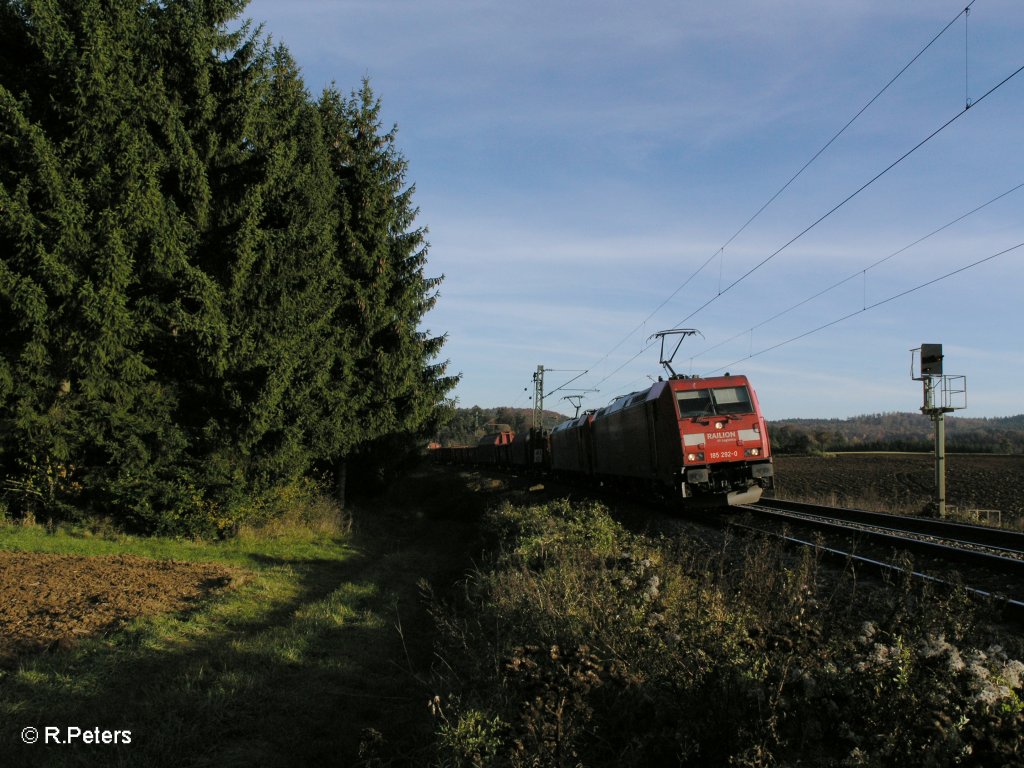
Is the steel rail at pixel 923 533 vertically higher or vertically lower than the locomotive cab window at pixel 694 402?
lower

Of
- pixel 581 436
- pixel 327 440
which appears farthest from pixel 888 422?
pixel 327 440

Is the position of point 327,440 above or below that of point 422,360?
below

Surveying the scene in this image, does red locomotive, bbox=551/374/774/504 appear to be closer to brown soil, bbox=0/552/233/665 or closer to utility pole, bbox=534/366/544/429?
brown soil, bbox=0/552/233/665

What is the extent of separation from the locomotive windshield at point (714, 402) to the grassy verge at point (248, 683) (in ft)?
26.0

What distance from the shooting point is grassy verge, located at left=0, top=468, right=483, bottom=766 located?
473 cm

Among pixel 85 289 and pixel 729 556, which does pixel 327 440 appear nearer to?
pixel 85 289

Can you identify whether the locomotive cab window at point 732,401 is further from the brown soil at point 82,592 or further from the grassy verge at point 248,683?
the grassy verge at point 248,683

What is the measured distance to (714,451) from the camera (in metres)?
15.6

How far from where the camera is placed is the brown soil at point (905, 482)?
23.7 meters

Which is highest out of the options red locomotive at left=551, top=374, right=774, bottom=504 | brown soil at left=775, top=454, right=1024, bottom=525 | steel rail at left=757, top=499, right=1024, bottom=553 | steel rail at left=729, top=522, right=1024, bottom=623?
red locomotive at left=551, top=374, right=774, bottom=504

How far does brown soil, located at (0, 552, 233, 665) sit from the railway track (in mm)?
7171

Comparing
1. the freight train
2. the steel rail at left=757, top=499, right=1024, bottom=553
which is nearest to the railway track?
the steel rail at left=757, top=499, right=1024, bottom=553

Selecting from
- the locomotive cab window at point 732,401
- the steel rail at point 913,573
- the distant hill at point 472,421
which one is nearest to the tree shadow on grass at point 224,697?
the steel rail at point 913,573

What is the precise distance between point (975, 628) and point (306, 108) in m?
16.9
